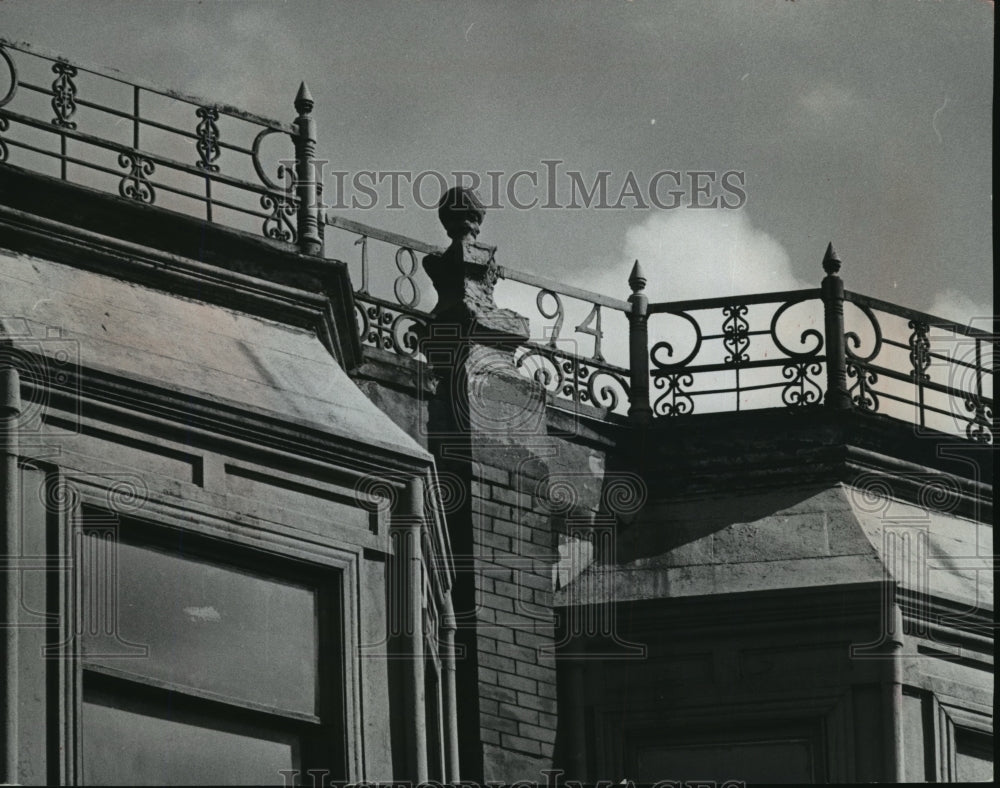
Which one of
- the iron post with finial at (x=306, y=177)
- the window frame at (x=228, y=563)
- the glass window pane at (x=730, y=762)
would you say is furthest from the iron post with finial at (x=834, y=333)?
the window frame at (x=228, y=563)

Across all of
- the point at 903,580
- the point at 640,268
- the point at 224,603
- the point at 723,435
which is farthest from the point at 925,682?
the point at 224,603

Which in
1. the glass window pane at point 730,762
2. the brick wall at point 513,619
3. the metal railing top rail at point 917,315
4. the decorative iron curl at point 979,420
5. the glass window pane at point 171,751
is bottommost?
the glass window pane at point 171,751

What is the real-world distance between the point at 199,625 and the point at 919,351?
856 cm

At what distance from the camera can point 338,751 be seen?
1716 centimetres

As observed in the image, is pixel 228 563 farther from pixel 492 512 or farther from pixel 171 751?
pixel 492 512

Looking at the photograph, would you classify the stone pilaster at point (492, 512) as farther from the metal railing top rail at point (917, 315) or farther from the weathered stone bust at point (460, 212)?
the metal railing top rail at point (917, 315)

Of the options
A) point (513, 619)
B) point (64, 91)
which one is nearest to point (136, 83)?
point (64, 91)

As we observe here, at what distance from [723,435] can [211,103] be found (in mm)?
4974

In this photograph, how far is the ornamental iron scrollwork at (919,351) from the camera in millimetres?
23625

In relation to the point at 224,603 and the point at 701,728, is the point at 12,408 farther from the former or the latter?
the point at 701,728

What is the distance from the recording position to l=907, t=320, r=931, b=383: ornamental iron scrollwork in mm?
23625

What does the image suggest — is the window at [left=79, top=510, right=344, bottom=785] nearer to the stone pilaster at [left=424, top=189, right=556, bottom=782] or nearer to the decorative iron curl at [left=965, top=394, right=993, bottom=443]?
the stone pilaster at [left=424, top=189, right=556, bottom=782]

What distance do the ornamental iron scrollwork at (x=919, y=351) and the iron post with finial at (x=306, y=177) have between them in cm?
523

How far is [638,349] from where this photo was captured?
2366 cm
